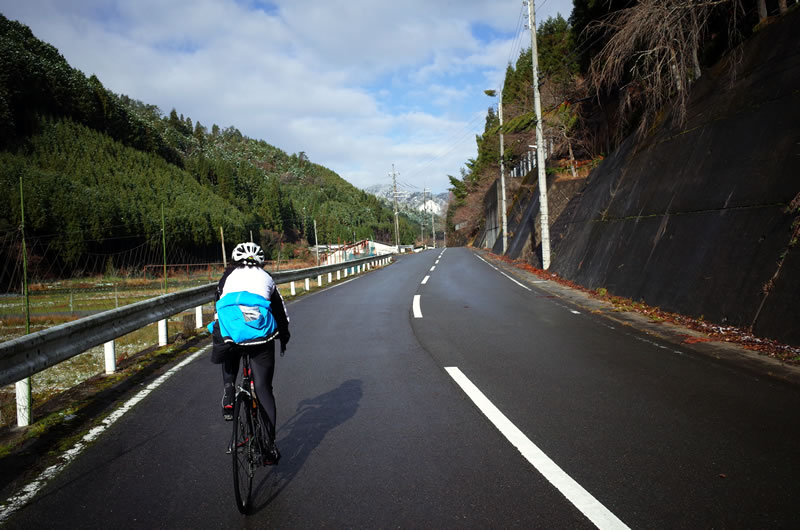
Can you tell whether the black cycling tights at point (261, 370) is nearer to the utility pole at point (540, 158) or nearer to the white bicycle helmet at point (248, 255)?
the white bicycle helmet at point (248, 255)

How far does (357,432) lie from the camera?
13.6ft

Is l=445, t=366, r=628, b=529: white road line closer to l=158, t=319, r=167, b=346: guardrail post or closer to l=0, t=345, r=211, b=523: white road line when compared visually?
l=0, t=345, r=211, b=523: white road line

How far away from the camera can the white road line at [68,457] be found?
10.1 feet

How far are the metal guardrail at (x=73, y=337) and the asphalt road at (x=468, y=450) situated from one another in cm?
98

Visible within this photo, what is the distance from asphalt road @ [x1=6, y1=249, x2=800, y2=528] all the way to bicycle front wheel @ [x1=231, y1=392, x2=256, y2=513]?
0.40 feet

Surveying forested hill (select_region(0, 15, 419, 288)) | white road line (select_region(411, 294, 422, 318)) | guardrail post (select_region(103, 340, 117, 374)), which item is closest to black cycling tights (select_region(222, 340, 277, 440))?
guardrail post (select_region(103, 340, 117, 374))

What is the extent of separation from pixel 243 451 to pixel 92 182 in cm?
7656

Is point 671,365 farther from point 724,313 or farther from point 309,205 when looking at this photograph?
point 309,205

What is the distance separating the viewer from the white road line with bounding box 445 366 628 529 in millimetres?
2703

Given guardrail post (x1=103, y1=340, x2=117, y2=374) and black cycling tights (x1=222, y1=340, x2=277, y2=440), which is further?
guardrail post (x1=103, y1=340, x2=117, y2=374)

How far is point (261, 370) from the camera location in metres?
3.49

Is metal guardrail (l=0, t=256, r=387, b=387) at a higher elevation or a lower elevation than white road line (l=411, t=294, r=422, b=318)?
higher

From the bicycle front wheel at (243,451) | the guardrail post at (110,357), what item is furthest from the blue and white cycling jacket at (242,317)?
the guardrail post at (110,357)

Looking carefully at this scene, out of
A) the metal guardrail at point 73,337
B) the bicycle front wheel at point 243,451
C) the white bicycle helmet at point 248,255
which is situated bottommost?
the bicycle front wheel at point 243,451
